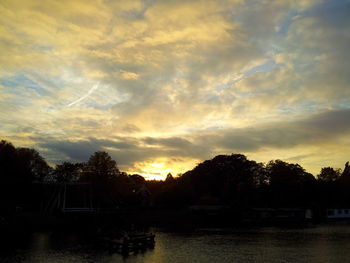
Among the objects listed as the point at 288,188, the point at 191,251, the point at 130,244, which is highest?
the point at 288,188

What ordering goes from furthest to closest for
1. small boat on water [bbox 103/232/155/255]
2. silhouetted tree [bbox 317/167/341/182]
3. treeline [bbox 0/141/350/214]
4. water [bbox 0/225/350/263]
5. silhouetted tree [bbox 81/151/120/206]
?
silhouetted tree [bbox 317/167/341/182], silhouetted tree [bbox 81/151/120/206], treeline [bbox 0/141/350/214], small boat on water [bbox 103/232/155/255], water [bbox 0/225/350/263]

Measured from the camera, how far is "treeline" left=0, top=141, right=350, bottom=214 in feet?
231

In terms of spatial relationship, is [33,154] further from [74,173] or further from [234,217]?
[234,217]

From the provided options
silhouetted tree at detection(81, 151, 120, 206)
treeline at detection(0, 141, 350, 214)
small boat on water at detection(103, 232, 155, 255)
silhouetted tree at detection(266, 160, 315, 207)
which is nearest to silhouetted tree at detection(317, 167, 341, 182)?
treeline at detection(0, 141, 350, 214)

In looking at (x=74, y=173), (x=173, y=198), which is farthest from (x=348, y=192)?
(x=74, y=173)

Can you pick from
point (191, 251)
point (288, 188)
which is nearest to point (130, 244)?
point (191, 251)

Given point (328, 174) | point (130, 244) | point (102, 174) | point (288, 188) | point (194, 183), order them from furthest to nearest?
point (328, 174), point (194, 183), point (288, 188), point (102, 174), point (130, 244)

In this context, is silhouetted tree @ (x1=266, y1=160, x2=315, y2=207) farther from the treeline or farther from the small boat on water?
the small boat on water

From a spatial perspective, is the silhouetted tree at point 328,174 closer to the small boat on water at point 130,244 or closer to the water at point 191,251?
the water at point 191,251

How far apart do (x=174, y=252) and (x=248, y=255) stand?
27.7ft

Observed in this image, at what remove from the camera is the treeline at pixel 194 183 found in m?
70.4

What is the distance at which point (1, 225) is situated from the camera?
5234 centimetres

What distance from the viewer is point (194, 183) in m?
124

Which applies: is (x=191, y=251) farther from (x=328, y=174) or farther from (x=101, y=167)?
(x=328, y=174)
